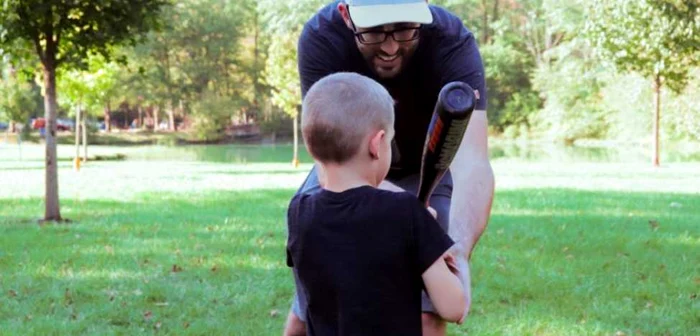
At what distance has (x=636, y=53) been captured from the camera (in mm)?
23922

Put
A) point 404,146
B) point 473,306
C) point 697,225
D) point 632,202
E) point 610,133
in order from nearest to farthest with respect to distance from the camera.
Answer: point 404,146 → point 473,306 → point 697,225 → point 632,202 → point 610,133

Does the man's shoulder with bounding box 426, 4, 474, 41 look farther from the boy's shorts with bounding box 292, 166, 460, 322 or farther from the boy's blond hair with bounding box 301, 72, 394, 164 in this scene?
the boy's blond hair with bounding box 301, 72, 394, 164

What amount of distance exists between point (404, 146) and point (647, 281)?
177 inches

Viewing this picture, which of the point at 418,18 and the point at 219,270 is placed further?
the point at 219,270

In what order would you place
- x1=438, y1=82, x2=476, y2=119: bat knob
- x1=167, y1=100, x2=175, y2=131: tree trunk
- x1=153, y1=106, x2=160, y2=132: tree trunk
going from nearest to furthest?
1. x1=438, y1=82, x2=476, y2=119: bat knob
2. x1=167, y1=100, x2=175, y2=131: tree trunk
3. x1=153, y1=106, x2=160, y2=132: tree trunk

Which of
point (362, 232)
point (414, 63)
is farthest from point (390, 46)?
point (362, 232)

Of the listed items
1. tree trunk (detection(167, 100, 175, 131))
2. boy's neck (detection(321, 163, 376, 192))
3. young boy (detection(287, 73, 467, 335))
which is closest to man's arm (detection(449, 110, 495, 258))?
young boy (detection(287, 73, 467, 335))

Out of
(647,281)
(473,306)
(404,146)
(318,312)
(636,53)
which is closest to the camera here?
(318,312)

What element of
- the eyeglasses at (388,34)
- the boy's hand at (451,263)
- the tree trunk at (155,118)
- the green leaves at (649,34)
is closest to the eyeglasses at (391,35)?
the eyeglasses at (388,34)

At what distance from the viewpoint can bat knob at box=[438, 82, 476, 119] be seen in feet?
6.92

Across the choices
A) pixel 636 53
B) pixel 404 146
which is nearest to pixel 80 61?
pixel 404 146

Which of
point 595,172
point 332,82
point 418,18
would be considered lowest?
point 595,172

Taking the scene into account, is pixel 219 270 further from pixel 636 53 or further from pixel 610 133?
pixel 610 133

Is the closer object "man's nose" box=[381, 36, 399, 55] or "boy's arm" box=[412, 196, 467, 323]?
"boy's arm" box=[412, 196, 467, 323]
